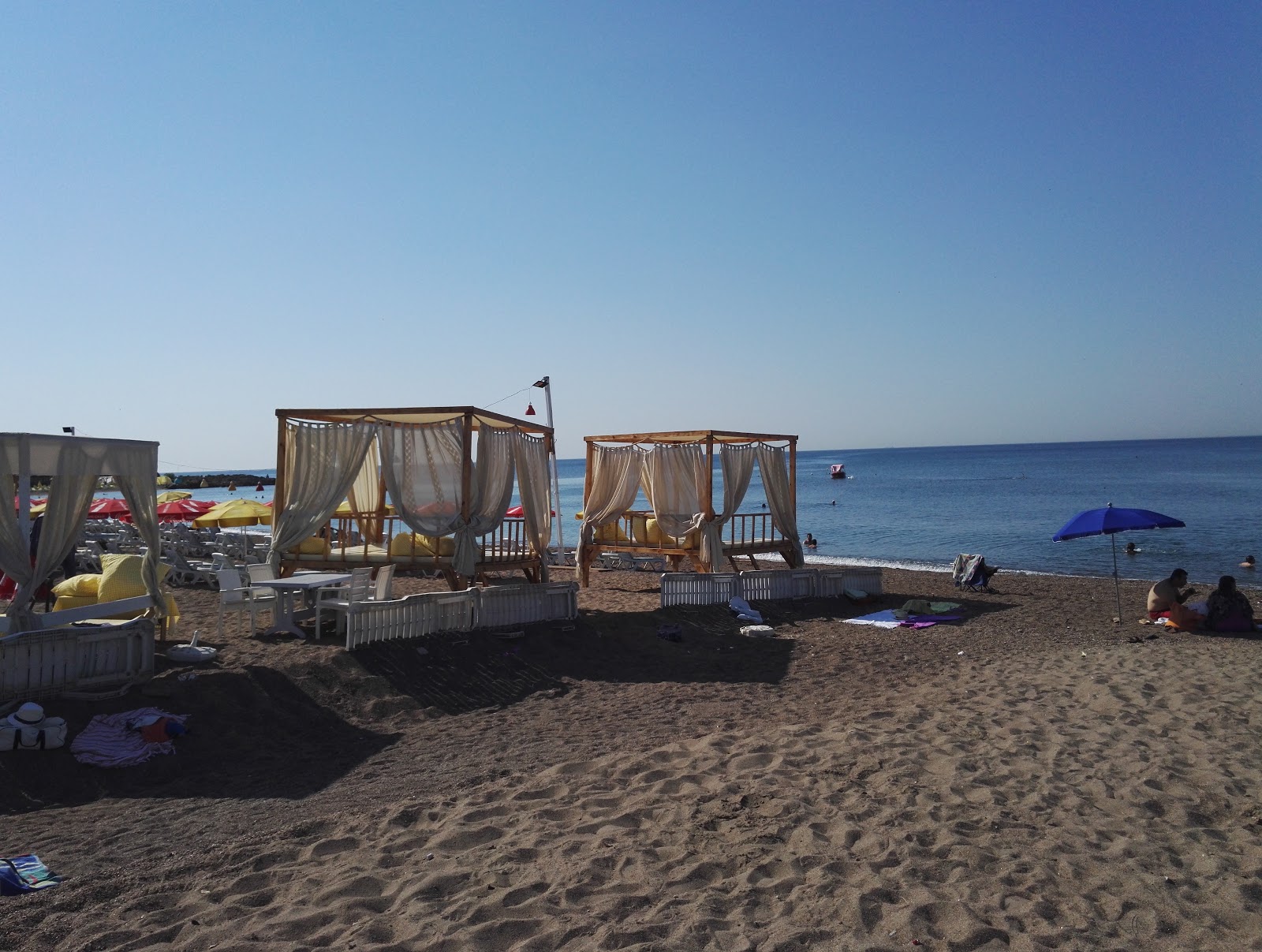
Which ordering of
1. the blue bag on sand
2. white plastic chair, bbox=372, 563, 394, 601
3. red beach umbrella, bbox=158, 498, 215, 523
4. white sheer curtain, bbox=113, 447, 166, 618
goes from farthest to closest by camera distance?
red beach umbrella, bbox=158, 498, 215, 523
white plastic chair, bbox=372, 563, 394, 601
white sheer curtain, bbox=113, 447, 166, 618
the blue bag on sand

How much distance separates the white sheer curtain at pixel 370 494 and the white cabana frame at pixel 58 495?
4334mm

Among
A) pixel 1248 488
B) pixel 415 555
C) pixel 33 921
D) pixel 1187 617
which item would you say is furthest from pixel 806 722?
pixel 1248 488

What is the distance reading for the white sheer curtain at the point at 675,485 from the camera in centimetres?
1420

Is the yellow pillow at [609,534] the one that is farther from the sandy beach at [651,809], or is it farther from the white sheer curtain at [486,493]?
the sandy beach at [651,809]

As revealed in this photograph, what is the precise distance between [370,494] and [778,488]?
21.5ft

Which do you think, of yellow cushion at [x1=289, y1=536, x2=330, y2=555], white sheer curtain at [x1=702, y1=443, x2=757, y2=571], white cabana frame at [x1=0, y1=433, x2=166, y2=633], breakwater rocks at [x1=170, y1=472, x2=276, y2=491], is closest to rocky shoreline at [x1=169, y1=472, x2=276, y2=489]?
breakwater rocks at [x1=170, y1=472, x2=276, y2=491]

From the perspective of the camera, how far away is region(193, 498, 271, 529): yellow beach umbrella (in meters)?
15.6

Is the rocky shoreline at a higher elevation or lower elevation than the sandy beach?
higher

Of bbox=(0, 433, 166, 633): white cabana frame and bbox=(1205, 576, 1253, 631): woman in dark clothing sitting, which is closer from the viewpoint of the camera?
bbox=(0, 433, 166, 633): white cabana frame

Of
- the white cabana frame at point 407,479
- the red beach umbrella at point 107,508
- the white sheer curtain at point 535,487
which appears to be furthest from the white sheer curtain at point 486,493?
the red beach umbrella at point 107,508

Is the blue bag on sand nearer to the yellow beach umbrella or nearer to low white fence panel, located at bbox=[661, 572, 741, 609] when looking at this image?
low white fence panel, located at bbox=[661, 572, 741, 609]

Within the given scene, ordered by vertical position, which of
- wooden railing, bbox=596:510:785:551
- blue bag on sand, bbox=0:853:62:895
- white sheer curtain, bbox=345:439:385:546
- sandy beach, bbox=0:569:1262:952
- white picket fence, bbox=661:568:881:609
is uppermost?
white sheer curtain, bbox=345:439:385:546

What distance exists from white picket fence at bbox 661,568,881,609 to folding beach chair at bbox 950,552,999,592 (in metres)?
2.84

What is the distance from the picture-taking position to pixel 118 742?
575cm
